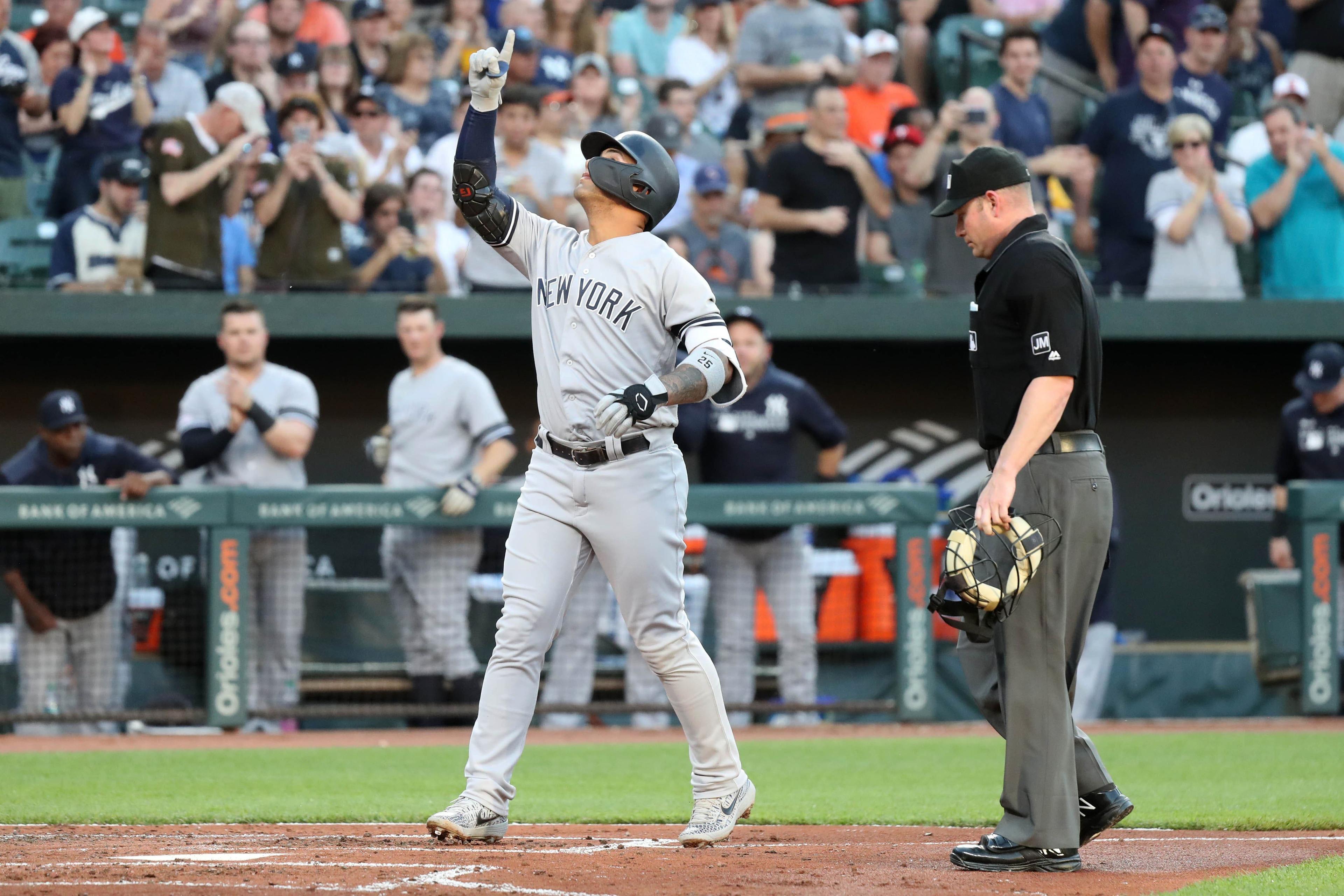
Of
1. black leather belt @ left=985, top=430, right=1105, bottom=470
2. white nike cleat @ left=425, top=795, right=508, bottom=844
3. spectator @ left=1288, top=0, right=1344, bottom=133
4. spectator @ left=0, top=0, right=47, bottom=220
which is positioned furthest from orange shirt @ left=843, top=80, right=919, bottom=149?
white nike cleat @ left=425, top=795, right=508, bottom=844

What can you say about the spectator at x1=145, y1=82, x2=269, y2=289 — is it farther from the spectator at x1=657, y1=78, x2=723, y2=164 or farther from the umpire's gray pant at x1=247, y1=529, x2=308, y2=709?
the spectator at x1=657, y1=78, x2=723, y2=164

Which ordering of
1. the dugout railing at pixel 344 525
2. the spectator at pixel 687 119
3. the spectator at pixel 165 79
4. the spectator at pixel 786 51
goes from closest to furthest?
the dugout railing at pixel 344 525, the spectator at pixel 165 79, the spectator at pixel 687 119, the spectator at pixel 786 51

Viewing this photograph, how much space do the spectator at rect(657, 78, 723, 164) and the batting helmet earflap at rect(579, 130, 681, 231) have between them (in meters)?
6.24

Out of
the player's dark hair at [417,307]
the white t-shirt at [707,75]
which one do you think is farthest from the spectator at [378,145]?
the white t-shirt at [707,75]

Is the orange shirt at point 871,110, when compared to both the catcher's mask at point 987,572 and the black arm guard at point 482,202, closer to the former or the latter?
the black arm guard at point 482,202

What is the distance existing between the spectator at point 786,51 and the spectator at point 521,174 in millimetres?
1988

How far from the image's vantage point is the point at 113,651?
8.13 m

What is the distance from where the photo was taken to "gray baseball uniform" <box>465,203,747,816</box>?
14.6 feet

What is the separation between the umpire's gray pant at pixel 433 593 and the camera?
832 centimetres

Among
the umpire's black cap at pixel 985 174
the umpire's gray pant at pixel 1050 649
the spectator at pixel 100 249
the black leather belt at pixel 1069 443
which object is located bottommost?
the umpire's gray pant at pixel 1050 649

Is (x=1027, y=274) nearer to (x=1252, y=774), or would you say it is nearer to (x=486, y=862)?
(x=486, y=862)

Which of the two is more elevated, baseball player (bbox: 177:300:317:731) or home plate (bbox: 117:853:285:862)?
baseball player (bbox: 177:300:317:731)

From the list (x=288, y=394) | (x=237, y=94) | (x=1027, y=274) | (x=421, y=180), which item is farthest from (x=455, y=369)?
(x=1027, y=274)

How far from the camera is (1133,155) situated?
10562 mm
